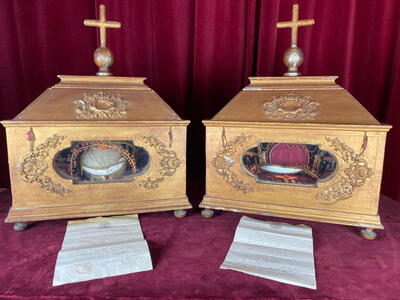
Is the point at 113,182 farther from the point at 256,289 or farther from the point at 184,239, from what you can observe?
the point at 256,289

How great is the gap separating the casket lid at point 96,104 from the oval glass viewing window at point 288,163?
0.33 m

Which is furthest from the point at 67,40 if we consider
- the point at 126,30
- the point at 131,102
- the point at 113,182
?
the point at 113,182

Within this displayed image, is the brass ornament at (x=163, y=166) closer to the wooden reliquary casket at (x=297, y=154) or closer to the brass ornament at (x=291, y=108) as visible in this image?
the wooden reliquary casket at (x=297, y=154)

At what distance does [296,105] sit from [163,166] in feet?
1.82

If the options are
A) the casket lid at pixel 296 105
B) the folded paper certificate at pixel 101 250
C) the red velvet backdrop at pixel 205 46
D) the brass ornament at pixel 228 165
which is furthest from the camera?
the red velvet backdrop at pixel 205 46

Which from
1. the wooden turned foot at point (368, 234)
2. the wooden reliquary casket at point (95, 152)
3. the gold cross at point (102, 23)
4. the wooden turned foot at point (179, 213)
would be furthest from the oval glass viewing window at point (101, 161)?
the wooden turned foot at point (368, 234)

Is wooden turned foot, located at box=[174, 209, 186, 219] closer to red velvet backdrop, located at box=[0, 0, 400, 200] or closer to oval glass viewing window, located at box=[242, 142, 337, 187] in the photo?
oval glass viewing window, located at box=[242, 142, 337, 187]

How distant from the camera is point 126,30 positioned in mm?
1588

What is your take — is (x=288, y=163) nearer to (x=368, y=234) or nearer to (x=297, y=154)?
(x=297, y=154)

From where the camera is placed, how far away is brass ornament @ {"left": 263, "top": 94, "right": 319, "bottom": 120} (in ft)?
3.48

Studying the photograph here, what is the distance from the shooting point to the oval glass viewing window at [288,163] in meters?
1.13

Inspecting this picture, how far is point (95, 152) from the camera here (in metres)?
1.14

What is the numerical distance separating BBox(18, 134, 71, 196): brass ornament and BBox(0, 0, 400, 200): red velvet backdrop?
25.5 inches

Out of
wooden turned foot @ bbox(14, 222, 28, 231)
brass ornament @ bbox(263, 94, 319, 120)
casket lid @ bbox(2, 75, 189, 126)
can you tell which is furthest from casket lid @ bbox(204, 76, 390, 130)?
wooden turned foot @ bbox(14, 222, 28, 231)
